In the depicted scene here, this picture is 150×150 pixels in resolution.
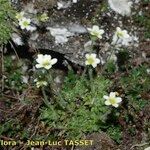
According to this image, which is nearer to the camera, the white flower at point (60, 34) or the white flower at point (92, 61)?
the white flower at point (92, 61)

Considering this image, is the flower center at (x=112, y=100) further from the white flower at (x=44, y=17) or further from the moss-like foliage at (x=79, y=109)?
the white flower at (x=44, y=17)

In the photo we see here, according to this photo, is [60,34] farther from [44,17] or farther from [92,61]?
[92,61]

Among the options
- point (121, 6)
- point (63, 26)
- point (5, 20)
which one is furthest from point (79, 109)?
point (121, 6)

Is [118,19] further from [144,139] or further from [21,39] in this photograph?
[144,139]

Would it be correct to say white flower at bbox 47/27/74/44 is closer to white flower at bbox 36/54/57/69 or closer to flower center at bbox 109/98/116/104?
white flower at bbox 36/54/57/69

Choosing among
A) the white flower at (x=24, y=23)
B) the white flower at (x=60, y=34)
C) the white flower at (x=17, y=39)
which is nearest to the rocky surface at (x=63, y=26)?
the white flower at (x=60, y=34)

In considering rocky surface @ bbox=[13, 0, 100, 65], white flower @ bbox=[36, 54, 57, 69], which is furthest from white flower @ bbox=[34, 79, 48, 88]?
rocky surface @ bbox=[13, 0, 100, 65]

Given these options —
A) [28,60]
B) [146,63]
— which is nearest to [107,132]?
[146,63]
